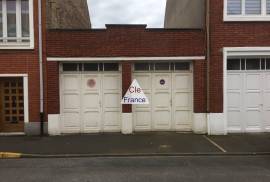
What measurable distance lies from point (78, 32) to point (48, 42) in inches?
44.7

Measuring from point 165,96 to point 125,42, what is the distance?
99.6 inches

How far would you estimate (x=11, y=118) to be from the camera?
519 inches

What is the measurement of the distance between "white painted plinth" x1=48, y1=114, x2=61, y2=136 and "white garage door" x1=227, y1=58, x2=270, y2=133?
20.6ft

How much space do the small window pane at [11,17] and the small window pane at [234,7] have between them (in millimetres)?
7834

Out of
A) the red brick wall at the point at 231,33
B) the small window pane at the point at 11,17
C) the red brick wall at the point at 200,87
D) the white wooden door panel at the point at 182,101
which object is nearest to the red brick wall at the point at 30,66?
the small window pane at the point at 11,17

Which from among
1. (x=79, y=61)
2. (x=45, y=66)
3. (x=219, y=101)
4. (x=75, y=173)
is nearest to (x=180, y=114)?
(x=219, y=101)

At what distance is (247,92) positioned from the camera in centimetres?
1318

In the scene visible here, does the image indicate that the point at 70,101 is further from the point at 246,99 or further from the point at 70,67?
the point at 246,99

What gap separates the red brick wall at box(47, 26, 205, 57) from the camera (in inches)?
506

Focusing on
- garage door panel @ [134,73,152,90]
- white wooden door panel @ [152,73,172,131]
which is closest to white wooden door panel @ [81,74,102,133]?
garage door panel @ [134,73,152,90]

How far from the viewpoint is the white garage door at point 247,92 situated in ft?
43.2

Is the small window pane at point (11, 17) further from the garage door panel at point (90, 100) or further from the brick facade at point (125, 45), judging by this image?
the garage door panel at point (90, 100)

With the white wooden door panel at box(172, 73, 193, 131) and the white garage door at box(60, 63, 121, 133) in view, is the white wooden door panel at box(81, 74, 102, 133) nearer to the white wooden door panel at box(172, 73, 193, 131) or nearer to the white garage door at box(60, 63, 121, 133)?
the white garage door at box(60, 63, 121, 133)

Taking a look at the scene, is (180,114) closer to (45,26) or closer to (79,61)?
(79,61)
